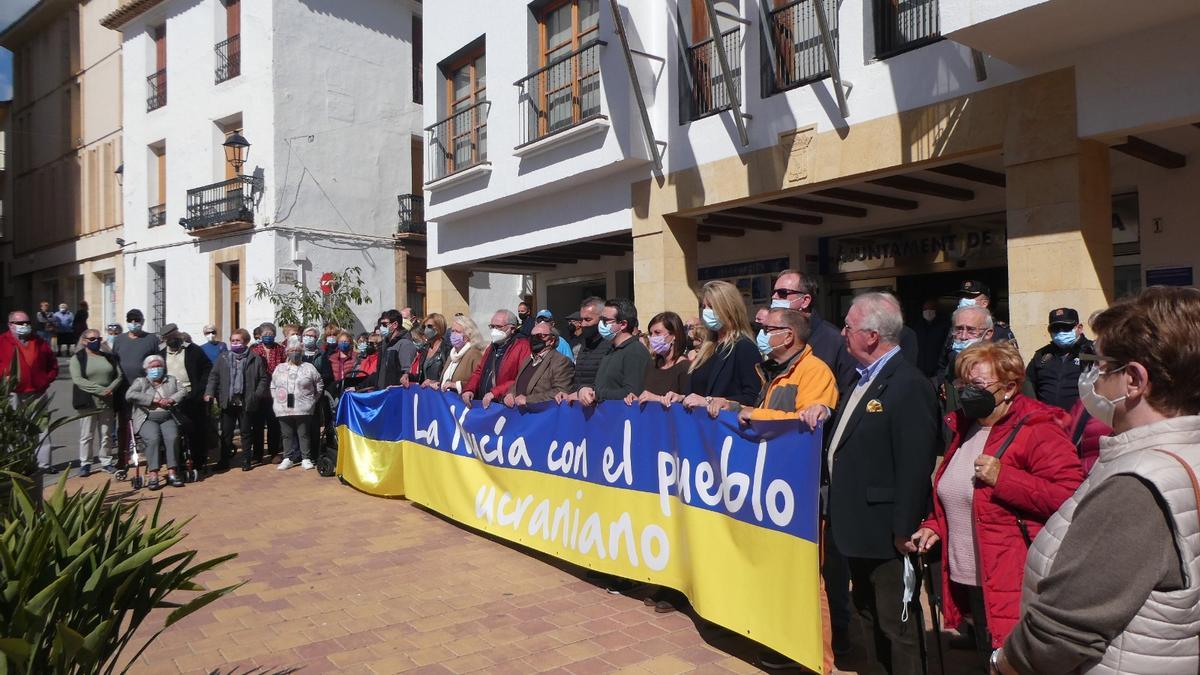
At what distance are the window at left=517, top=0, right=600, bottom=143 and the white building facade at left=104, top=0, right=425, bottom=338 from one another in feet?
30.3

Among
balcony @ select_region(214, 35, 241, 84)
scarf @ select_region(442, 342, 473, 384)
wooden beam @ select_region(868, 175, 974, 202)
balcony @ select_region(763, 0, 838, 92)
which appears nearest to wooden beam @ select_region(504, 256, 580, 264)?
scarf @ select_region(442, 342, 473, 384)

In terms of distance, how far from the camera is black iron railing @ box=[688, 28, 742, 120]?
31.5 ft

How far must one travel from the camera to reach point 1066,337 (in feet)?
17.5

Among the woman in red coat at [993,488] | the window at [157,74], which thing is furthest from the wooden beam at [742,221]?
the window at [157,74]

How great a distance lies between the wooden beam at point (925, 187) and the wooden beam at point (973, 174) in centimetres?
36

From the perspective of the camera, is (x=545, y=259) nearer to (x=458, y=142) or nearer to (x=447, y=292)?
(x=447, y=292)

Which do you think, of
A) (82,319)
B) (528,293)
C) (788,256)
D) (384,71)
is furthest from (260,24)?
(788,256)

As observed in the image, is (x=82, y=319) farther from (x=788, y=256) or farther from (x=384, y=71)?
(x=788, y=256)

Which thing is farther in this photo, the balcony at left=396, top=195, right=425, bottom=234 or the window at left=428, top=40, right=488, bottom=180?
the balcony at left=396, top=195, right=425, bottom=234

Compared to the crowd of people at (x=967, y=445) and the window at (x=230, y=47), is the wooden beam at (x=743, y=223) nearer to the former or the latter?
the crowd of people at (x=967, y=445)

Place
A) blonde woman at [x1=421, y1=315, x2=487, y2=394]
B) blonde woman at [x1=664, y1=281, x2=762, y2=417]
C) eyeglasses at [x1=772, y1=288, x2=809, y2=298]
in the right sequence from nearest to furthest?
blonde woman at [x1=664, y1=281, x2=762, y2=417] < eyeglasses at [x1=772, y1=288, x2=809, y2=298] < blonde woman at [x1=421, y1=315, x2=487, y2=394]

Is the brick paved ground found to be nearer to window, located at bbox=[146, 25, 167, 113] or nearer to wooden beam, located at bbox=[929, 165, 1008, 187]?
wooden beam, located at bbox=[929, 165, 1008, 187]

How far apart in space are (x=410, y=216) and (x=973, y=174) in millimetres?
15180

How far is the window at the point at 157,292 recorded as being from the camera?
22.4 meters
